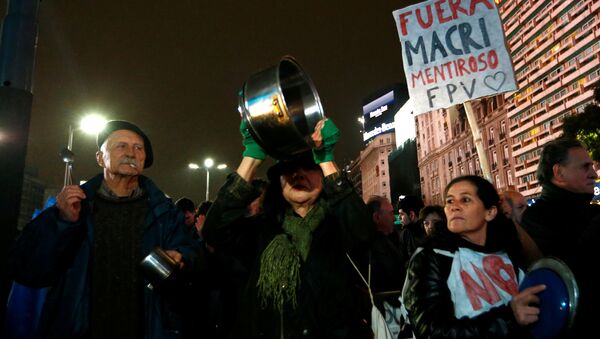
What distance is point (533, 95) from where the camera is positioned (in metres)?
78.8

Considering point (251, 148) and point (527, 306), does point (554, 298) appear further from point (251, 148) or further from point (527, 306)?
point (251, 148)

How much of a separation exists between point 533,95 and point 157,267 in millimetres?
88740

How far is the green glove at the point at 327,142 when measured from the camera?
2.63 metres

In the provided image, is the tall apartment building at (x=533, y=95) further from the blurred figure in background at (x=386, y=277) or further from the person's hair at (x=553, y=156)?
the blurred figure in background at (x=386, y=277)

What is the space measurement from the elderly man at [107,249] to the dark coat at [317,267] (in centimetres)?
44

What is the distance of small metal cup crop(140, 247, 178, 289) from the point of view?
261 cm

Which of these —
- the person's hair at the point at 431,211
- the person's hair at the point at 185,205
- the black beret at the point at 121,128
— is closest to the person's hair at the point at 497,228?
the black beret at the point at 121,128

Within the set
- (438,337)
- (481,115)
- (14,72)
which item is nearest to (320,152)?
(438,337)

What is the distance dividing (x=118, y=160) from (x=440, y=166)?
93413 millimetres

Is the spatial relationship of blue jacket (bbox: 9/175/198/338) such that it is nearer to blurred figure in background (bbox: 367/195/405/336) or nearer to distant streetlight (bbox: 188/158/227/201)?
blurred figure in background (bbox: 367/195/405/336)

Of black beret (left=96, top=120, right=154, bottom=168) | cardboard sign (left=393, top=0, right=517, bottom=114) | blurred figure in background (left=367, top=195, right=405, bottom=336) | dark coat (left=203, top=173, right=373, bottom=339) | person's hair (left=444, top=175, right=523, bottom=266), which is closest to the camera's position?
dark coat (left=203, top=173, right=373, bottom=339)

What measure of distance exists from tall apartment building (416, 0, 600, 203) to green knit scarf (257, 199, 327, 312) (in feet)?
228

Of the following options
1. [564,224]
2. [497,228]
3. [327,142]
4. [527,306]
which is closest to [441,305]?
[527,306]

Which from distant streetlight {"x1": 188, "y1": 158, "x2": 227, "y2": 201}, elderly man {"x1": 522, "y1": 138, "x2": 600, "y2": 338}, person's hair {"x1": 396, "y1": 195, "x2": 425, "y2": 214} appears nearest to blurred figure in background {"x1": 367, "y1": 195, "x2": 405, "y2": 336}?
elderly man {"x1": 522, "y1": 138, "x2": 600, "y2": 338}
